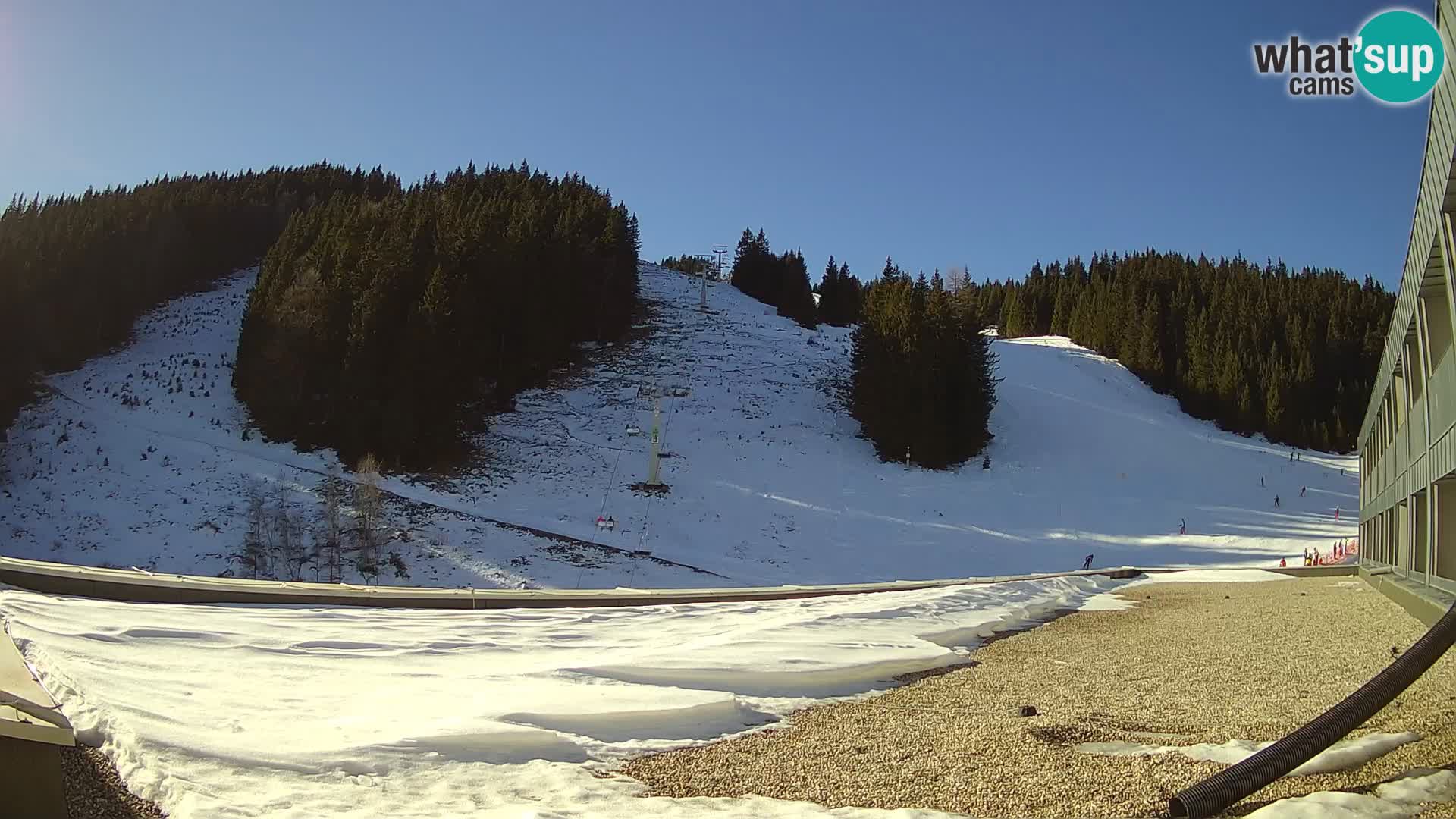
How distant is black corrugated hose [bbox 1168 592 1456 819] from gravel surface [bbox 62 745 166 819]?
14.6 ft

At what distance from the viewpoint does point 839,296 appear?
253 feet

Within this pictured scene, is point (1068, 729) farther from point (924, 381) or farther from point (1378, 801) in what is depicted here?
point (924, 381)

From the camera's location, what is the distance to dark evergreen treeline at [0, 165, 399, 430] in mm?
40281

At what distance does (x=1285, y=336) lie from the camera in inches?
2346

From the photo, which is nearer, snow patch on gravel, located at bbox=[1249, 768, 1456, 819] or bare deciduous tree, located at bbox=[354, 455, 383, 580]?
snow patch on gravel, located at bbox=[1249, 768, 1456, 819]

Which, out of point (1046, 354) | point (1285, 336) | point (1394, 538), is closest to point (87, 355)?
point (1394, 538)

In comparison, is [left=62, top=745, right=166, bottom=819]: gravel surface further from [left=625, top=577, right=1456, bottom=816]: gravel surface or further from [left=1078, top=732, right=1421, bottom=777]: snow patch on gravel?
[left=1078, top=732, right=1421, bottom=777]: snow patch on gravel

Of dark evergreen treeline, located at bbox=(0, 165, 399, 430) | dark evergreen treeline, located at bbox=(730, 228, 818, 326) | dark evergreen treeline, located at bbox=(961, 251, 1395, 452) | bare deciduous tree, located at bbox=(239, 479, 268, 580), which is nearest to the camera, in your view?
bare deciduous tree, located at bbox=(239, 479, 268, 580)

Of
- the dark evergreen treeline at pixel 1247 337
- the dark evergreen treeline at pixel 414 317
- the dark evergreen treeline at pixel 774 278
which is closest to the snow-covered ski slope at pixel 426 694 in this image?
the dark evergreen treeline at pixel 414 317

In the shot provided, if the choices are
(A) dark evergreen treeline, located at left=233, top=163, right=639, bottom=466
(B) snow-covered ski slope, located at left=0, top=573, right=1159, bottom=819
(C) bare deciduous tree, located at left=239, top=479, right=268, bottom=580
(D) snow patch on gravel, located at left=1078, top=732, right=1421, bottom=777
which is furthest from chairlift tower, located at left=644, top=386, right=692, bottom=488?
(D) snow patch on gravel, located at left=1078, top=732, right=1421, bottom=777

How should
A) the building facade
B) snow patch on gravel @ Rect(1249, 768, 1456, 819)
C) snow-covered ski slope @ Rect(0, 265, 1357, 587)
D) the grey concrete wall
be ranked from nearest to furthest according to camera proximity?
1. snow patch on gravel @ Rect(1249, 768, 1456, 819)
2. the grey concrete wall
3. the building facade
4. snow-covered ski slope @ Rect(0, 265, 1357, 587)

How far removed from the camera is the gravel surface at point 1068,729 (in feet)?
13.9

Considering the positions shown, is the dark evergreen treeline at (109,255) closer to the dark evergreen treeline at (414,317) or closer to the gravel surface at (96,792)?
the dark evergreen treeline at (414,317)

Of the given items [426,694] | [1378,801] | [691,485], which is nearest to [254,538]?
[691,485]
